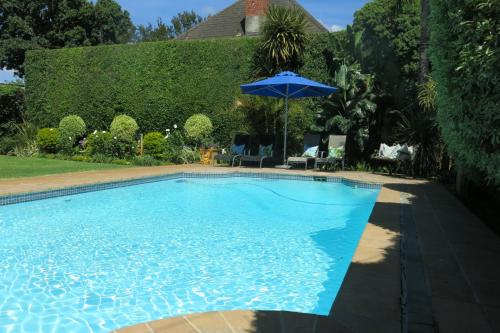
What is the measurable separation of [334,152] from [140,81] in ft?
29.6

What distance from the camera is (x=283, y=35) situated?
14320mm

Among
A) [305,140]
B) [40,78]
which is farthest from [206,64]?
[40,78]

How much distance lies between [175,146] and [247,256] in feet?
35.7

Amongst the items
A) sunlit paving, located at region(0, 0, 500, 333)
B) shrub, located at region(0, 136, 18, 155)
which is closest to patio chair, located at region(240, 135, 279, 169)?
sunlit paving, located at region(0, 0, 500, 333)

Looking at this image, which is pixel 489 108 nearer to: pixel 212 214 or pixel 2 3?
pixel 212 214

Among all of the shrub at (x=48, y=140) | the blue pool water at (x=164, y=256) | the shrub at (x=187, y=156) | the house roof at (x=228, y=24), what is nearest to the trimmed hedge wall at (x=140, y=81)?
the shrub at (x=48, y=140)

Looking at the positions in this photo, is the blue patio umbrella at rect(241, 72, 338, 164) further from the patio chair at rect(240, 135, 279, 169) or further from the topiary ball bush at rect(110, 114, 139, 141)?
the topiary ball bush at rect(110, 114, 139, 141)

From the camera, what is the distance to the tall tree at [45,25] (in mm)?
27641

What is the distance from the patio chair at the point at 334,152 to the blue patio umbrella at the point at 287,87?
1.32m

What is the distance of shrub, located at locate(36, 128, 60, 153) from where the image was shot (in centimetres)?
1731

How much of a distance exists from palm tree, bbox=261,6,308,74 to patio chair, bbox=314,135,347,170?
3482 mm

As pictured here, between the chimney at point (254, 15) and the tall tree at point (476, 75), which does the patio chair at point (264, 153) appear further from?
the chimney at point (254, 15)

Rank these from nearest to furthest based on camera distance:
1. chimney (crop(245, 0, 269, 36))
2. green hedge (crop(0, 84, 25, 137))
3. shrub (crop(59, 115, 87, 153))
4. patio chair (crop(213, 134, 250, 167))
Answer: patio chair (crop(213, 134, 250, 167)) → shrub (crop(59, 115, 87, 153)) → green hedge (crop(0, 84, 25, 137)) → chimney (crop(245, 0, 269, 36))

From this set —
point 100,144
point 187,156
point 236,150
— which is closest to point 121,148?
point 100,144
